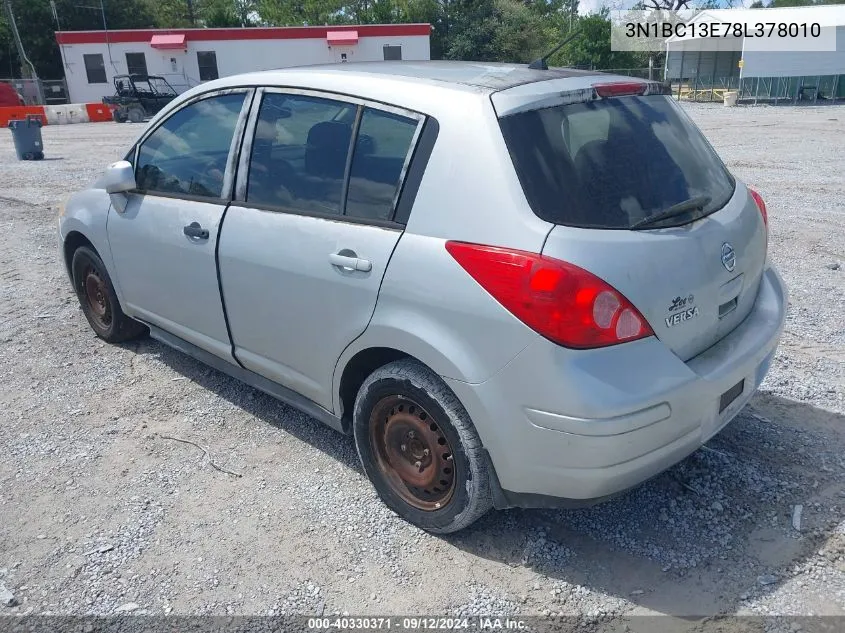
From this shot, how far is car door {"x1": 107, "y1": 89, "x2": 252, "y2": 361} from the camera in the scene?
3.64 metres

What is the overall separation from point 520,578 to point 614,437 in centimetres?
78

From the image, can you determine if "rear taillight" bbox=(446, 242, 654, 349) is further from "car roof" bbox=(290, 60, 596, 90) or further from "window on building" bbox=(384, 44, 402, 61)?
"window on building" bbox=(384, 44, 402, 61)

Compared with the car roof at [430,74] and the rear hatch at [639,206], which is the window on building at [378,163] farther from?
the rear hatch at [639,206]

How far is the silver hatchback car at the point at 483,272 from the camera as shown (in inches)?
94.7

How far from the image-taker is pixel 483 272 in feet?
8.14

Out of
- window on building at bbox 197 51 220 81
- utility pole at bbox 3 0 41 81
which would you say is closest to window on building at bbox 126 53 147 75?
window on building at bbox 197 51 220 81

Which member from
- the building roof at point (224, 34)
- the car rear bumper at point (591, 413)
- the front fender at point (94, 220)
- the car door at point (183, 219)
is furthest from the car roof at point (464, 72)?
the building roof at point (224, 34)

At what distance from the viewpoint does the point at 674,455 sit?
2.61m

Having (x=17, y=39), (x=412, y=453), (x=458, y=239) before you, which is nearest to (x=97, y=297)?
(x=412, y=453)

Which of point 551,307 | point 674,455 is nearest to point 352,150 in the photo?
point 551,307

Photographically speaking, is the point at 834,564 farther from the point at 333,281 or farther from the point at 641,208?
the point at 333,281

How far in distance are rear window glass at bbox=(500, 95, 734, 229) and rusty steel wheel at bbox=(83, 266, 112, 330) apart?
3.51 meters

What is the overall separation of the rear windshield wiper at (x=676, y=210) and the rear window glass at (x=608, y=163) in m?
0.01

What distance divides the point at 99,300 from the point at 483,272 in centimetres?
367
